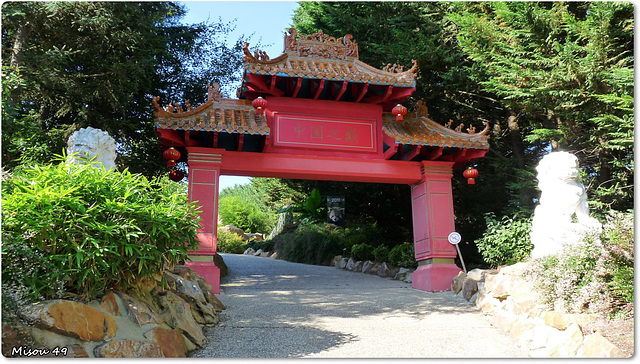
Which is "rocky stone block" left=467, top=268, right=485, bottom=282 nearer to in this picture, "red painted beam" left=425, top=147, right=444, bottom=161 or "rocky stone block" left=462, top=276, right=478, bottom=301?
"rocky stone block" left=462, top=276, right=478, bottom=301

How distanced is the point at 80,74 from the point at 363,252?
753 cm

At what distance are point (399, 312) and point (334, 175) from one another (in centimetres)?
283

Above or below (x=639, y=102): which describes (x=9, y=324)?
below

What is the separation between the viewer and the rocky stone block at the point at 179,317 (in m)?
4.44

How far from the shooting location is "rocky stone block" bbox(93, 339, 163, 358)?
3.52m

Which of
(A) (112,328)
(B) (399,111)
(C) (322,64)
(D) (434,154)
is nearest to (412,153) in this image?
(D) (434,154)

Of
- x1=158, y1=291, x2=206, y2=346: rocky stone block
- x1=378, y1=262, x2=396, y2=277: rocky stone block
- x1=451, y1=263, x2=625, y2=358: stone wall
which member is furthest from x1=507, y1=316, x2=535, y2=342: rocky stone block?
x1=378, y1=262, x2=396, y2=277: rocky stone block

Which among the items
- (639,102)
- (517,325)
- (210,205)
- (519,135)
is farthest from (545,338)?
(519,135)

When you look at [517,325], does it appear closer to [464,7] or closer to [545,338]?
[545,338]

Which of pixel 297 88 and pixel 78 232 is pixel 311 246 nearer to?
pixel 297 88

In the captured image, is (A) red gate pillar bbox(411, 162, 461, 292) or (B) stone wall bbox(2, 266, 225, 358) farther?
(A) red gate pillar bbox(411, 162, 461, 292)

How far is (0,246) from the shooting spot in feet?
10.7

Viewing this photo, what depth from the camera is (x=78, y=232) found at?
366cm

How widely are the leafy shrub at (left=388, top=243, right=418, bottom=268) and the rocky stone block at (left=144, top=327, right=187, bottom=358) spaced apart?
22.0 feet
